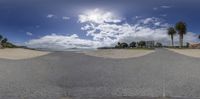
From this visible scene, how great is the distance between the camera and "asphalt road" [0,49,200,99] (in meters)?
11.4

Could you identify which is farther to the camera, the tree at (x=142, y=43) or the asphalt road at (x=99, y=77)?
the tree at (x=142, y=43)

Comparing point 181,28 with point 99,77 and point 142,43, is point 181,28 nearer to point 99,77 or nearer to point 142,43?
point 142,43

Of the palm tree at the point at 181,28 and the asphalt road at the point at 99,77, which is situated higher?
the palm tree at the point at 181,28

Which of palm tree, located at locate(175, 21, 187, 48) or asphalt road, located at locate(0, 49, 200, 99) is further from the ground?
palm tree, located at locate(175, 21, 187, 48)

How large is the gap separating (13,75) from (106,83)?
4.64 meters

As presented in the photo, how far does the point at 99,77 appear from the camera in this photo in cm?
1425

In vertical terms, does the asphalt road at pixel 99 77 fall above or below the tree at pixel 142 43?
below

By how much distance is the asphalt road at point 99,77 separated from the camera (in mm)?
11398

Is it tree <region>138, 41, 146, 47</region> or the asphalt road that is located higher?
tree <region>138, 41, 146, 47</region>

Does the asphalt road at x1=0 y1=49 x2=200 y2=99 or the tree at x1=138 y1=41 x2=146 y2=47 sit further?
the tree at x1=138 y1=41 x2=146 y2=47

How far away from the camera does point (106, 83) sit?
43.1 ft

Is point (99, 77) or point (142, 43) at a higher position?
point (142, 43)

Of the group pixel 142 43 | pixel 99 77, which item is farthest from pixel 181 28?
pixel 99 77

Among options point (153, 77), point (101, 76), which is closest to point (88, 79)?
point (101, 76)
